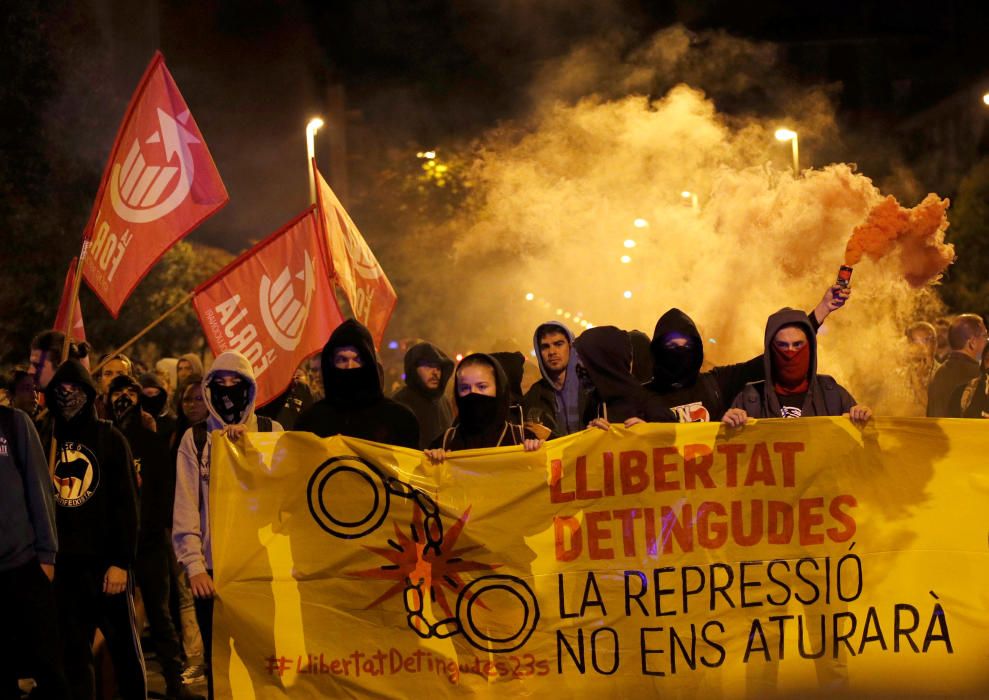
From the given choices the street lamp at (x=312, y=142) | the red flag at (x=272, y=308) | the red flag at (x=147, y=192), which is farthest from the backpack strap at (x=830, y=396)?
the street lamp at (x=312, y=142)

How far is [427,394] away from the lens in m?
8.41

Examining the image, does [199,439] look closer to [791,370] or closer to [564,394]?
[564,394]

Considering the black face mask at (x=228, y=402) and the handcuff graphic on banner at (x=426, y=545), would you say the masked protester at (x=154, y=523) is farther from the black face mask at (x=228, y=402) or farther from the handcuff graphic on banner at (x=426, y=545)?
the handcuff graphic on banner at (x=426, y=545)

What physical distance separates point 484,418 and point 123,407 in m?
3.01

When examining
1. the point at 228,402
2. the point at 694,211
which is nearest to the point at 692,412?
the point at 228,402

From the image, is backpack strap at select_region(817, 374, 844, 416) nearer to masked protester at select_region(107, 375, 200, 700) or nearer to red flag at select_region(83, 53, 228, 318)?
masked protester at select_region(107, 375, 200, 700)

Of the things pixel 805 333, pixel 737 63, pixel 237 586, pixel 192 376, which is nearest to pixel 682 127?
pixel 737 63

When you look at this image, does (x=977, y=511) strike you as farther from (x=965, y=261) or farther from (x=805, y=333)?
(x=965, y=261)

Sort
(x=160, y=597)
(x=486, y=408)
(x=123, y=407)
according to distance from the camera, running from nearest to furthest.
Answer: (x=486, y=408)
(x=160, y=597)
(x=123, y=407)

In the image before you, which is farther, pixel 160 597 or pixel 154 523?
pixel 154 523

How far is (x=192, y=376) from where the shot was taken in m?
8.59

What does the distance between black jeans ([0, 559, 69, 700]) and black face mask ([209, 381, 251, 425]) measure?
1006 millimetres

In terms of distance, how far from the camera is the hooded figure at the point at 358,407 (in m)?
5.78

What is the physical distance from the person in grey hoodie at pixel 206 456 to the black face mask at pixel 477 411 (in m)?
0.84
